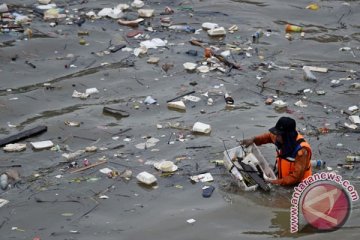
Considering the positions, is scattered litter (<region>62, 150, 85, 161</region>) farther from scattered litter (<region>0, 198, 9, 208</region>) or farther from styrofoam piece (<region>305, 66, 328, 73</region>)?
styrofoam piece (<region>305, 66, 328, 73</region>)

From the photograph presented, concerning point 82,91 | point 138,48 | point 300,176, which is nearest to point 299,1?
point 138,48

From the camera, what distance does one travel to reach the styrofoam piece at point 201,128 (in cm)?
882

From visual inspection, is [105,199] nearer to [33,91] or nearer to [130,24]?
[33,91]

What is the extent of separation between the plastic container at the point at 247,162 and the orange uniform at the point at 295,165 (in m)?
0.14

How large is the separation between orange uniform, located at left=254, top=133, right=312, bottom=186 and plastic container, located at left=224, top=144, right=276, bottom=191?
5.4 inches

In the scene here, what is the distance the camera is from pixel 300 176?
24.5 feet

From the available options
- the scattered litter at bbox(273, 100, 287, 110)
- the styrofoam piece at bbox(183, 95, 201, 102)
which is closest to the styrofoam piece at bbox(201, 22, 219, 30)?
the styrofoam piece at bbox(183, 95, 201, 102)

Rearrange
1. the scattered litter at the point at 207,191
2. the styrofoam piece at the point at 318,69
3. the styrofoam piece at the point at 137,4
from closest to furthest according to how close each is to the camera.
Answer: the scattered litter at the point at 207,191
the styrofoam piece at the point at 318,69
the styrofoam piece at the point at 137,4

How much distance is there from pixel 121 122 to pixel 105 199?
2.03 metres

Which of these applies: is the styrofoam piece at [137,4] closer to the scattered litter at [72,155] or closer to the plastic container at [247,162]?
the scattered litter at [72,155]

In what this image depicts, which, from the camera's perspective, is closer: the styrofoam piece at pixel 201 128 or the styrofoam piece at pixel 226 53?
the styrofoam piece at pixel 201 128

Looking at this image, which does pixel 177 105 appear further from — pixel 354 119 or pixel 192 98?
pixel 354 119

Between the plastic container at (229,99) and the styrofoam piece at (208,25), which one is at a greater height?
the styrofoam piece at (208,25)

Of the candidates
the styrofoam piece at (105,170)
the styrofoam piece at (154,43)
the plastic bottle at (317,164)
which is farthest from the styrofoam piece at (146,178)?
the styrofoam piece at (154,43)
